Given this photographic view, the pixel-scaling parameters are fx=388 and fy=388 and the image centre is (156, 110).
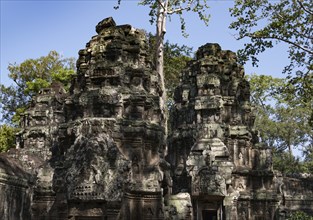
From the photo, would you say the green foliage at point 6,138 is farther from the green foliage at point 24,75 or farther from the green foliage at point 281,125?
the green foliage at point 281,125

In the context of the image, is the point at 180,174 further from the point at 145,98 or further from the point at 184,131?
the point at 145,98

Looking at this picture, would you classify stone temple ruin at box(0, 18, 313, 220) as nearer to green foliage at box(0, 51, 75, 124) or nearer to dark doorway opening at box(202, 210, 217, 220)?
dark doorway opening at box(202, 210, 217, 220)

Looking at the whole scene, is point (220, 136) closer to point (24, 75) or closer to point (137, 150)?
point (137, 150)

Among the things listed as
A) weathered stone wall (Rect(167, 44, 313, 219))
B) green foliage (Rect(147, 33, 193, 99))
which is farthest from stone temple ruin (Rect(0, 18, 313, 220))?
green foliage (Rect(147, 33, 193, 99))

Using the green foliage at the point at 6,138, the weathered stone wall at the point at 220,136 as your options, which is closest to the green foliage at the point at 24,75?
the green foliage at the point at 6,138

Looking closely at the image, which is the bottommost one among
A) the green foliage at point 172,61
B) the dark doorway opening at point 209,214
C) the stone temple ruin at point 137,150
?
the dark doorway opening at point 209,214

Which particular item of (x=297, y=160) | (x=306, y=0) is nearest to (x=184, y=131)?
(x=306, y=0)

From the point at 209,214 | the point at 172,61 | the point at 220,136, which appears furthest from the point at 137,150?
the point at 172,61

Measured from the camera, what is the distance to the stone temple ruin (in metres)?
7.55

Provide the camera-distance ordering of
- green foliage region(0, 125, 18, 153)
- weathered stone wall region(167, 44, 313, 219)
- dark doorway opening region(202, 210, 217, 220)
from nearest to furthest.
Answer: dark doorway opening region(202, 210, 217, 220), weathered stone wall region(167, 44, 313, 219), green foliage region(0, 125, 18, 153)

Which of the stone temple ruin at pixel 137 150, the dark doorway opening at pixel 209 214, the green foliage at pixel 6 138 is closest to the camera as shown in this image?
the stone temple ruin at pixel 137 150

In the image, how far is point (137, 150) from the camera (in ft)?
29.3

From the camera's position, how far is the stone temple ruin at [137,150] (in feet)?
24.8

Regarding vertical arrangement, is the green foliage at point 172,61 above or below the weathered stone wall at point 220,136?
above
